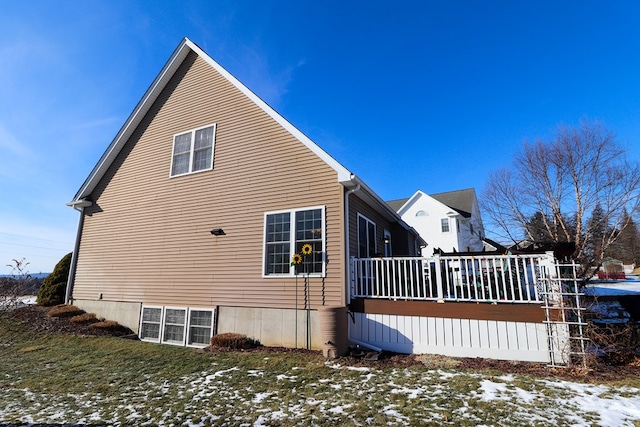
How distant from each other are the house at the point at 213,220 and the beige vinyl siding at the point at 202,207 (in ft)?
0.11

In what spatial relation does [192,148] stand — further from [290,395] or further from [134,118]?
[290,395]

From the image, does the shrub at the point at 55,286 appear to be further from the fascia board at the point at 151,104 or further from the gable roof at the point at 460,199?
the gable roof at the point at 460,199

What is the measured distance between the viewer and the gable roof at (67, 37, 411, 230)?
790 centimetres

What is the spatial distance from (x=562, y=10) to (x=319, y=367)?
39.6 feet

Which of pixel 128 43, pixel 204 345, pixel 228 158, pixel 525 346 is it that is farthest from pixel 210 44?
pixel 525 346

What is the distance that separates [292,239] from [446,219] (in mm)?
21431

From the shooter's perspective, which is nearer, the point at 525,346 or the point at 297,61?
the point at 525,346

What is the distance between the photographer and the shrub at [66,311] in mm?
10094

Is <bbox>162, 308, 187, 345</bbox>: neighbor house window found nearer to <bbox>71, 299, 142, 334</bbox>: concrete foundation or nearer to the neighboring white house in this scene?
<bbox>71, 299, 142, 334</bbox>: concrete foundation

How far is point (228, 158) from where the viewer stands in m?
9.18

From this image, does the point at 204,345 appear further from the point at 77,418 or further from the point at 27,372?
the point at 77,418

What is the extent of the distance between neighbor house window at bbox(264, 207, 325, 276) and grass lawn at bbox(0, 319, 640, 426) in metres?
2.04

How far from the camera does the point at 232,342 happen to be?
7.40m

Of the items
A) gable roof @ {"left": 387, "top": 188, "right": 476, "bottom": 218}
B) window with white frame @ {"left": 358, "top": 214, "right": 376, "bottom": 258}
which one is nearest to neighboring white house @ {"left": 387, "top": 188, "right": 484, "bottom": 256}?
gable roof @ {"left": 387, "top": 188, "right": 476, "bottom": 218}
